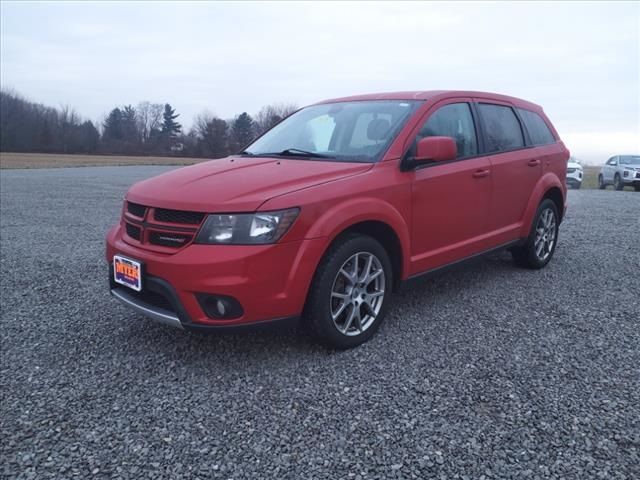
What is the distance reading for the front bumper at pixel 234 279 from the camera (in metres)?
2.80

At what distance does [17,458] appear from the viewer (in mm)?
2256

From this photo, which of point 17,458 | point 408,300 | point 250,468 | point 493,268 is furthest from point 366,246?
point 493,268

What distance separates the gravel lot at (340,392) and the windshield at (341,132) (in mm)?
1319

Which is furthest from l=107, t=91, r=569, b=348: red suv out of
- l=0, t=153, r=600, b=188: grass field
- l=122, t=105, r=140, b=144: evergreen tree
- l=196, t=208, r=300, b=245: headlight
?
l=122, t=105, r=140, b=144: evergreen tree

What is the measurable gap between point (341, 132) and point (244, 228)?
1.51 m

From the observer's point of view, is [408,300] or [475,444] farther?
[408,300]

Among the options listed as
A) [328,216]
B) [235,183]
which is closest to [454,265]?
[328,216]

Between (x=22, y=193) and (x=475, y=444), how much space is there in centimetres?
1479

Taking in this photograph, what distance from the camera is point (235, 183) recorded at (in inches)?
124

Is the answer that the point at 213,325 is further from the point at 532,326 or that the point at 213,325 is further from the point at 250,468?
the point at 532,326

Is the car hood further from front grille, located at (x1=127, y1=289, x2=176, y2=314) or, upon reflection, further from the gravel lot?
the gravel lot

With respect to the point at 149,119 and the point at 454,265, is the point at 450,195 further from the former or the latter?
the point at 149,119

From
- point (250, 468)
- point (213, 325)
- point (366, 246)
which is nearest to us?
point (250, 468)

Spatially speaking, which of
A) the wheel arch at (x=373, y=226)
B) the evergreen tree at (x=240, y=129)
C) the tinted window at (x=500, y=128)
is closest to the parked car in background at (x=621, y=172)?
the tinted window at (x=500, y=128)
